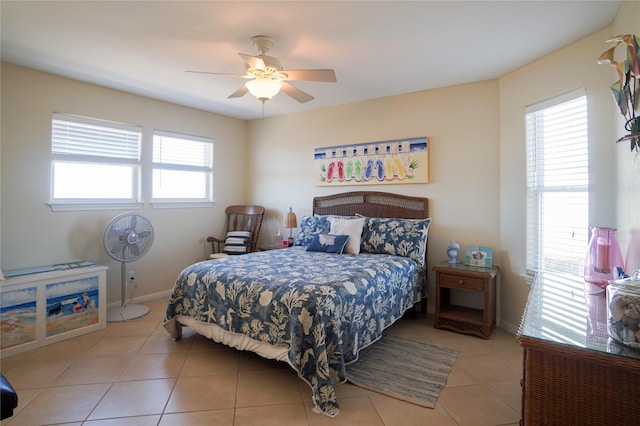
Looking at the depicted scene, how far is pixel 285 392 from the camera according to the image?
6.95 ft

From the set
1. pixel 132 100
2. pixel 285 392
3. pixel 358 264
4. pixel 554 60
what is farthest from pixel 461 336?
pixel 132 100

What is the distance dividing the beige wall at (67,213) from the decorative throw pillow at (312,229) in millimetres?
1644

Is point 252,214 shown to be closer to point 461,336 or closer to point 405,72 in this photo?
point 405,72

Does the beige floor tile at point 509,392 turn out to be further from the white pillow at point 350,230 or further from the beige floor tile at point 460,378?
the white pillow at point 350,230

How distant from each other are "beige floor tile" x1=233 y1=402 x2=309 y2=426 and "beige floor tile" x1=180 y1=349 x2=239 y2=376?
19.6 inches

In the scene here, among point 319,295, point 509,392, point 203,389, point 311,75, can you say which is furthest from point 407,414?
point 311,75

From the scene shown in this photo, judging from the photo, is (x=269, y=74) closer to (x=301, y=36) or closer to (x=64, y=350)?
(x=301, y=36)

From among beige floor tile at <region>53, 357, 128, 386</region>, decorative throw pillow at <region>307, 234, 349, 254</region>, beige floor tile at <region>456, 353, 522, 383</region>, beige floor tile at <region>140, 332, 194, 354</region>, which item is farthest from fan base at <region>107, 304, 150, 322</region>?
beige floor tile at <region>456, 353, 522, 383</region>

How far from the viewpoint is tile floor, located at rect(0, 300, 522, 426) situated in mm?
1857

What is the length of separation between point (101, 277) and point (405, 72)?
12.0 ft

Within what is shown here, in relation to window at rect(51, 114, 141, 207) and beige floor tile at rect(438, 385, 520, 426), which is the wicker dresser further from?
window at rect(51, 114, 141, 207)

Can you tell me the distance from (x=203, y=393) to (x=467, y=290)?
2479 mm

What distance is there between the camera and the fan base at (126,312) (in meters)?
3.36

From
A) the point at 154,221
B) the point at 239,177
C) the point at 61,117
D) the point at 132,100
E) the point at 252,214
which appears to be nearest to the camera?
the point at 61,117
